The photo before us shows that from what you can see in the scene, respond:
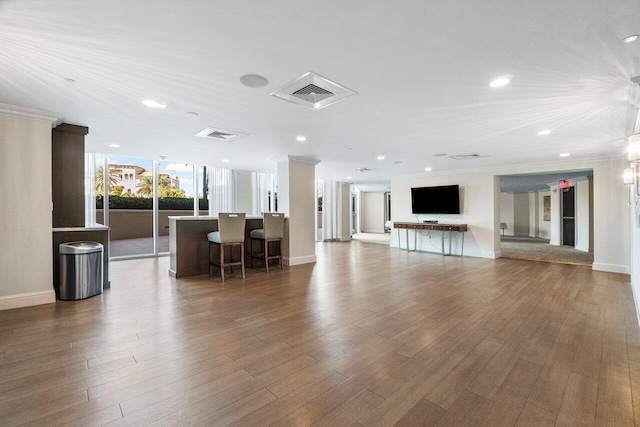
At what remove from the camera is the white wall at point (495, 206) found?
555 centimetres

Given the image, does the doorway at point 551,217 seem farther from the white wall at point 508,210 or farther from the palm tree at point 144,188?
the palm tree at point 144,188

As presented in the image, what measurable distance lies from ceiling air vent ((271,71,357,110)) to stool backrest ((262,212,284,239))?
2.65 meters

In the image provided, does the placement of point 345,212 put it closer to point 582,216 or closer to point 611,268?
point 582,216

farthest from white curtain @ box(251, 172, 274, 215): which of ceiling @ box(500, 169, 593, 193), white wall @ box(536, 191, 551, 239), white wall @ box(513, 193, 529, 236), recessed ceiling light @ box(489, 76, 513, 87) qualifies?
white wall @ box(513, 193, 529, 236)

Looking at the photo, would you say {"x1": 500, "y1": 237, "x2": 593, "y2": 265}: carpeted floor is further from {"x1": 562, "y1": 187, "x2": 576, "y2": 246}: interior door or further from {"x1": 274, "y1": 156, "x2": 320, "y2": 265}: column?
{"x1": 274, "y1": 156, "x2": 320, "y2": 265}: column

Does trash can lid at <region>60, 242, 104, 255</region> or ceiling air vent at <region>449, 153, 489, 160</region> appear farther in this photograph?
ceiling air vent at <region>449, 153, 489, 160</region>

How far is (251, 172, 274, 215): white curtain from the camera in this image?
8.88 m

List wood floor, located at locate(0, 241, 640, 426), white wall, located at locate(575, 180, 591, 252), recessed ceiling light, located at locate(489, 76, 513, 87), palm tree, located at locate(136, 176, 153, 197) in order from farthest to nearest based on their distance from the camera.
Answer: palm tree, located at locate(136, 176, 153, 197)
white wall, located at locate(575, 180, 591, 252)
recessed ceiling light, located at locate(489, 76, 513, 87)
wood floor, located at locate(0, 241, 640, 426)

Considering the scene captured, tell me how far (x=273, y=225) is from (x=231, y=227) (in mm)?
931

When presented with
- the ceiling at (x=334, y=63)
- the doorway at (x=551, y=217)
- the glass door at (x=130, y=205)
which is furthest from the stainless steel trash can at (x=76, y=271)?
the doorway at (x=551, y=217)

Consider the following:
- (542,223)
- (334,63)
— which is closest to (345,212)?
(542,223)

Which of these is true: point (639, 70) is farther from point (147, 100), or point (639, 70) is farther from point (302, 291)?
point (147, 100)

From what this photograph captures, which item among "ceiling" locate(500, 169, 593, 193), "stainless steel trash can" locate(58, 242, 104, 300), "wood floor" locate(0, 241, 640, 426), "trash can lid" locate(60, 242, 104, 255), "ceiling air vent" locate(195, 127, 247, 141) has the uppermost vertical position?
"ceiling air vent" locate(195, 127, 247, 141)

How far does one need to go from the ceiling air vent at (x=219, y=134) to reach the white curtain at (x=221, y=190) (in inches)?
151
